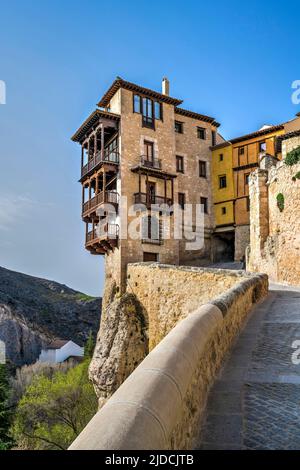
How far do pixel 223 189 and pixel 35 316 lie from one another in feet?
93.1

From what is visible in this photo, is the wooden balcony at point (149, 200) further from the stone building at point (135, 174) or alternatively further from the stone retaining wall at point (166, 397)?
the stone retaining wall at point (166, 397)

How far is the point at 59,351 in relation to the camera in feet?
142

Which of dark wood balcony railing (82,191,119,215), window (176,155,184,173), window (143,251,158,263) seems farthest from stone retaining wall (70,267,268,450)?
window (176,155,184,173)

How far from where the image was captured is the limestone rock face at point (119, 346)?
879 inches

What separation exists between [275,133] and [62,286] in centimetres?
4688

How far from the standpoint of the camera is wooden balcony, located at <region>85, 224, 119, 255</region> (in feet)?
89.1

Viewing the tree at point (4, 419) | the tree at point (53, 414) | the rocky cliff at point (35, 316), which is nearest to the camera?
the tree at point (4, 419)

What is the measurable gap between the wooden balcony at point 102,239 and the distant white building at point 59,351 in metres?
17.6

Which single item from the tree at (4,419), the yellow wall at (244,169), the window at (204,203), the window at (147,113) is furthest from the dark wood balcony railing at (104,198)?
the tree at (4,419)

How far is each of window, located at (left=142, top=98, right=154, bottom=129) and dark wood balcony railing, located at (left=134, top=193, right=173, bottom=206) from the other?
214 inches

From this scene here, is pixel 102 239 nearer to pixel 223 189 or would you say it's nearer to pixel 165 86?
pixel 223 189

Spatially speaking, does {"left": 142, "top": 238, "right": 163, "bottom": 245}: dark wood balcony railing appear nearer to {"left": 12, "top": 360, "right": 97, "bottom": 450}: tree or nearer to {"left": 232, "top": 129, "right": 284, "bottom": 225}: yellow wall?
{"left": 232, "top": 129, "right": 284, "bottom": 225}: yellow wall

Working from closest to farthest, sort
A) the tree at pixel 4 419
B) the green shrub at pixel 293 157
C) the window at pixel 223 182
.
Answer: the tree at pixel 4 419
the green shrub at pixel 293 157
the window at pixel 223 182
